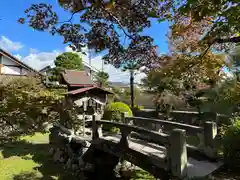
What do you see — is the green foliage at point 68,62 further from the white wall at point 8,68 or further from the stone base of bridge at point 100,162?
the stone base of bridge at point 100,162

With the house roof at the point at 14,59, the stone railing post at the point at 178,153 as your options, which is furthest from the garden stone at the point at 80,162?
the house roof at the point at 14,59

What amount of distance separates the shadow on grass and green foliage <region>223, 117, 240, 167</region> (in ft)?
14.3

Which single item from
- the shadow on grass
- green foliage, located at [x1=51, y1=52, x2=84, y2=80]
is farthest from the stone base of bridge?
green foliage, located at [x1=51, y1=52, x2=84, y2=80]

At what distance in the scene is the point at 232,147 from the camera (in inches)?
156

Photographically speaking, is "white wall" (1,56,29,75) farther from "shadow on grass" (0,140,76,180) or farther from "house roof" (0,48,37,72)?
"shadow on grass" (0,140,76,180)

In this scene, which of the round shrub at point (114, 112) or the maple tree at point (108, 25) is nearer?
the maple tree at point (108, 25)

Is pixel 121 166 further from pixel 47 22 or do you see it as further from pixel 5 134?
pixel 5 134

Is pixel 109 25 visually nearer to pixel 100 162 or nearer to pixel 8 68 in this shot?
pixel 100 162

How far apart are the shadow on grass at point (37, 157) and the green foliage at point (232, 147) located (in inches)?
171

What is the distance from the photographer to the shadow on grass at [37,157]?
231 inches

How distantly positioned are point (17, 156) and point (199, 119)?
26.3 ft

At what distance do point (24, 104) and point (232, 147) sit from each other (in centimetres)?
863

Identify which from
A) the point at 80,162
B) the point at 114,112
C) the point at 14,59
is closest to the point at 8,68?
the point at 14,59

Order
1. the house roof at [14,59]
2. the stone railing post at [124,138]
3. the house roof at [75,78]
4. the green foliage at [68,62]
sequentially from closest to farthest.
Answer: the stone railing post at [124,138], the house roof at [14,59], the house roof at [75,78], the green foliage at [68,62]
